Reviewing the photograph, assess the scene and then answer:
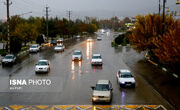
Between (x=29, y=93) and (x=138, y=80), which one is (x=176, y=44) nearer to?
(x=138, y=80)

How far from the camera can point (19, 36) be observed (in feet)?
209

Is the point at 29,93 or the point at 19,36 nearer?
the point at 29,93

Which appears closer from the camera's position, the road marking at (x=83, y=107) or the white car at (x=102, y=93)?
the road marking at (x=83, y=107)

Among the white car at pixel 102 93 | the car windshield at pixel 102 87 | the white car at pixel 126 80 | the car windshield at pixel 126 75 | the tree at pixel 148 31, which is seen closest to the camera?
the white car at pixel 102 93

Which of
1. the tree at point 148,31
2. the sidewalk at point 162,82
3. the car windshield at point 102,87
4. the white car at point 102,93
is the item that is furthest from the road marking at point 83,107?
the tree at point 148,31

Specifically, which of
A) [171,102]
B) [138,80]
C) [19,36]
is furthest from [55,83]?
[19,36]

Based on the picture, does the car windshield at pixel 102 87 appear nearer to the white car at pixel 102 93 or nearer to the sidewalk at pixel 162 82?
the white car at pixel 102 93

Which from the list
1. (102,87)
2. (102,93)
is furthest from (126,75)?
(102,93)

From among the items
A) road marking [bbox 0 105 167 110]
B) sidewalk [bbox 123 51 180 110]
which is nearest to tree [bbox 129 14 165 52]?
sidewalk [bbox 123 51 180 110]

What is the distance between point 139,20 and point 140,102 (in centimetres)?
2499

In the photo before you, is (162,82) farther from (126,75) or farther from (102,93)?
(102,93)

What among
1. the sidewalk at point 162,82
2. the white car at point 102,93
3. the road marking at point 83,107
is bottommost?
the road marking at point 83,107

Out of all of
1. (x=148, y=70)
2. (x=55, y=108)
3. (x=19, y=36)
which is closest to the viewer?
(x=55, y=108)

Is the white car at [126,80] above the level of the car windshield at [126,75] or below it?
below
